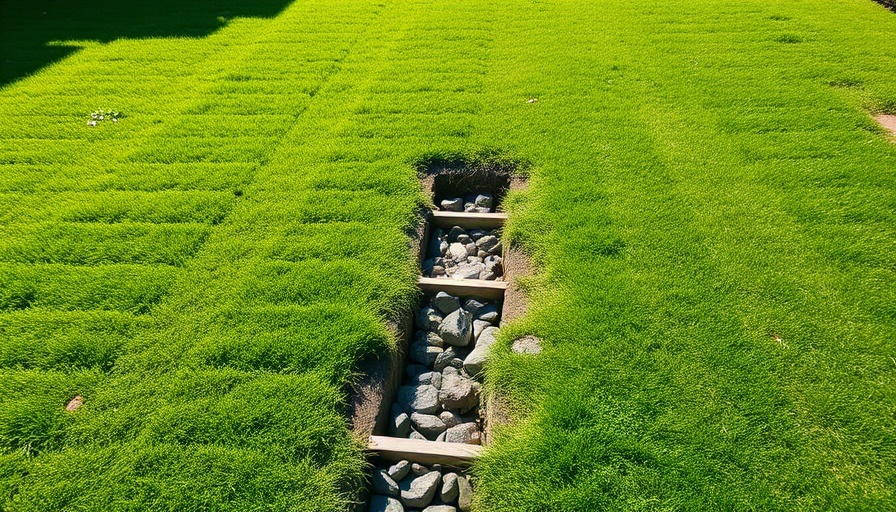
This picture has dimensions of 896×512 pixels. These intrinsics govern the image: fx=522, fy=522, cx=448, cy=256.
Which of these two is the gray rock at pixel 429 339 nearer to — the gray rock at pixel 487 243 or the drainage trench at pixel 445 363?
the drainage trench at pixel 445 363

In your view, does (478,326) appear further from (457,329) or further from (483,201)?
(483,201)

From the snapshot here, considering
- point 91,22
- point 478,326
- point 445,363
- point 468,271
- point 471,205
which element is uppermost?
point 91,22

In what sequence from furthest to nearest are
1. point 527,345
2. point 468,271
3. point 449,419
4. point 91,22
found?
point 91,22 < point 468,271 < point 527,345 < point 449,419

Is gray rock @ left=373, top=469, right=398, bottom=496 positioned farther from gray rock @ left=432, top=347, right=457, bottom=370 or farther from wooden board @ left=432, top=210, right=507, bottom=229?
wooden board @ left=432, top=210, right=507, bottom=229

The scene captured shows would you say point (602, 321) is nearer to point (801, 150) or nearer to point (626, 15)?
point (801, 150)

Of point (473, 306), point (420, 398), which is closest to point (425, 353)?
point (420, 398)

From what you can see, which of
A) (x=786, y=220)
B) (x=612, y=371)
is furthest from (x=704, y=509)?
(x=786, y=220)

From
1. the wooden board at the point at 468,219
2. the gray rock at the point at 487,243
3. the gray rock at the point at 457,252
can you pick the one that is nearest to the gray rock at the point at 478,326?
the gray rock at the point at 457,252
